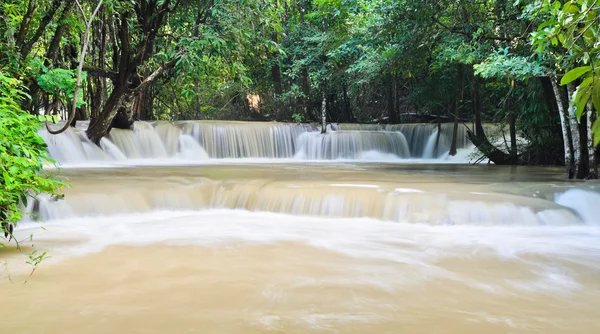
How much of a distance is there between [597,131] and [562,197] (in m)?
5.06

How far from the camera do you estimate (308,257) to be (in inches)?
146

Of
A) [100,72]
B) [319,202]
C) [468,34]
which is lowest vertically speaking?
[319,202]

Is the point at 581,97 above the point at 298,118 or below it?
below

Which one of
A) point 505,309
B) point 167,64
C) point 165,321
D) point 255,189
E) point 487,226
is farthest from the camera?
point 167,64

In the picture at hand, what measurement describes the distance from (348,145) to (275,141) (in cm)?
221

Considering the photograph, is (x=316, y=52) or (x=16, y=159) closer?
(x=16, y=159)

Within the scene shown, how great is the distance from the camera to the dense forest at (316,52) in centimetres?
618

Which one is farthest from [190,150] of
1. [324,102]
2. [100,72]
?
[324,102]

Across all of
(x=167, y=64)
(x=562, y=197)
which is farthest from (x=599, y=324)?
(x=167, y=64)

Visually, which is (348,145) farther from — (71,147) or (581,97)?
(581,97)

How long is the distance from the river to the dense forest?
1.19 meters

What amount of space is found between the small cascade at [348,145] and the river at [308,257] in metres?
→ 6.78

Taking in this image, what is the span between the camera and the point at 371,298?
266 centimetres

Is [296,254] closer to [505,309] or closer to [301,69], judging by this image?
[505,309]
